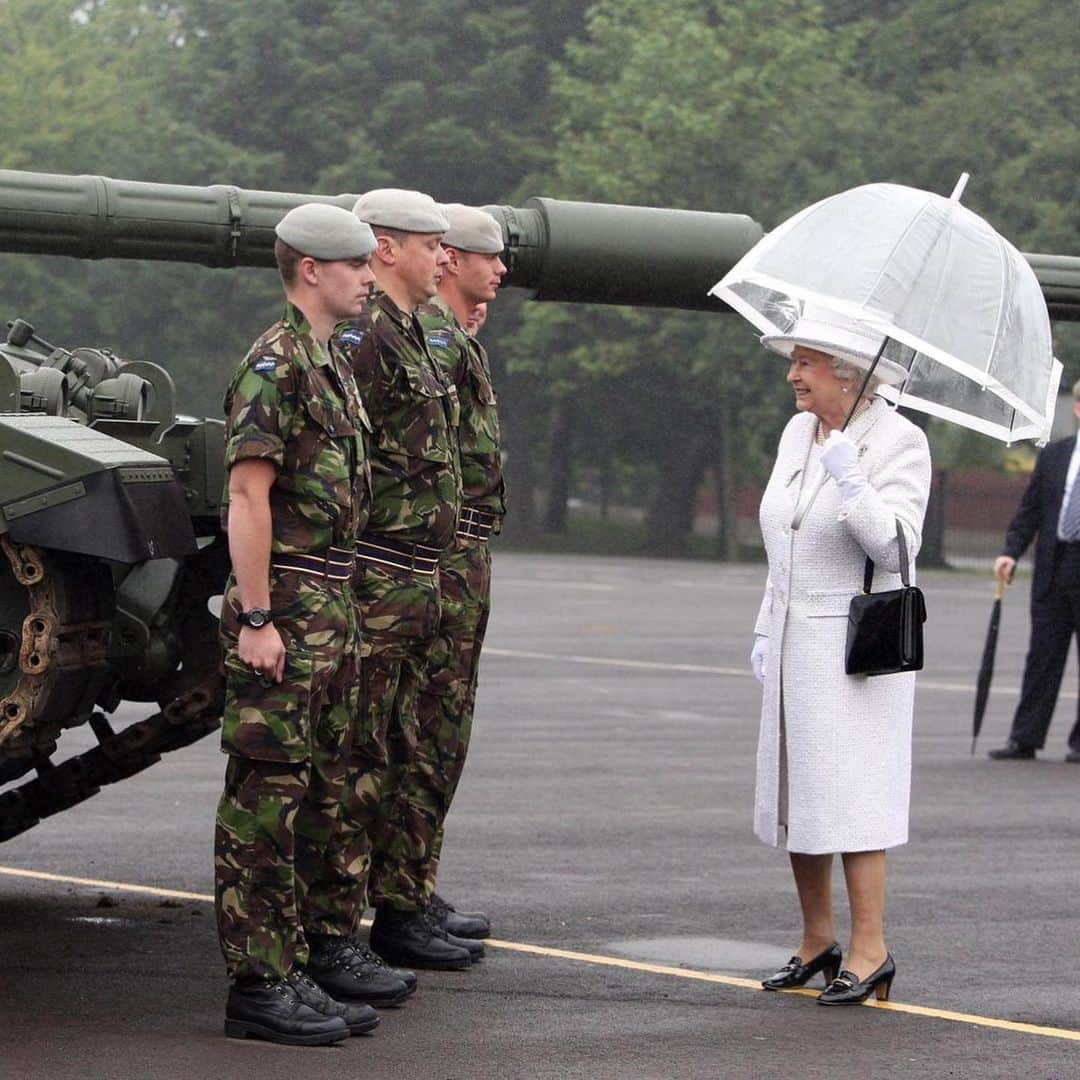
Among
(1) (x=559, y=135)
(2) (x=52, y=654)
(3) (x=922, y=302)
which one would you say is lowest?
(2) (x=52, y=654)

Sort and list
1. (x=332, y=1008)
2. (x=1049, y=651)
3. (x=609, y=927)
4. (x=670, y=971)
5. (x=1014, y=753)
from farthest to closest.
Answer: (x=1049, y=651)
(x=1014, y=753)
(x=609, y=927)
(x=670, y=971)
(x=332, y=1008)

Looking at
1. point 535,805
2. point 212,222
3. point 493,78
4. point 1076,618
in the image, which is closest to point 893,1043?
point 212,222

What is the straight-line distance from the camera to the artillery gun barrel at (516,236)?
865 cm

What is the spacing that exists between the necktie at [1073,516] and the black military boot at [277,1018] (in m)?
8.22

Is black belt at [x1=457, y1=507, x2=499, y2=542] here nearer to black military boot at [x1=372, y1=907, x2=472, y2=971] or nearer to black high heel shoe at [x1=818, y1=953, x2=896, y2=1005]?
black military boot at [x1=372, y1=907, x2=472, y2=971]

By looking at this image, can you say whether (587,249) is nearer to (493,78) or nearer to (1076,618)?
(1076,618)

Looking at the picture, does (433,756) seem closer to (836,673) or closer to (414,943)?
(414,943)

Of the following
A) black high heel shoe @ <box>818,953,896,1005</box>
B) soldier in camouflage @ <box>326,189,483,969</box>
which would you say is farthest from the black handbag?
soldier in camouflage @ <box>326,189,483,969</box>

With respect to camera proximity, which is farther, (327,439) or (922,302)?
(922,302)

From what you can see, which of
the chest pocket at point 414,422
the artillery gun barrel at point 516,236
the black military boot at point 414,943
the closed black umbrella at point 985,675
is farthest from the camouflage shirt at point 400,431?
the closed black umbrella at point 985,675

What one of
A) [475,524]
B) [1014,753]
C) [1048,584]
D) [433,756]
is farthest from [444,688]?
[1048,584]

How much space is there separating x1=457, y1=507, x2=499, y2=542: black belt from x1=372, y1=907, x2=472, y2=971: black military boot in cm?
114

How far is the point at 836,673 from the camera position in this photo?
23.0ft

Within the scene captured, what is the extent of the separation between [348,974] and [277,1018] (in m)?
0.59
